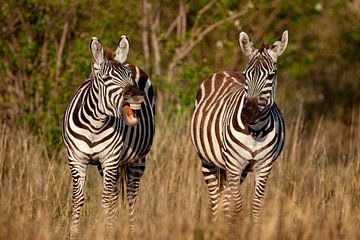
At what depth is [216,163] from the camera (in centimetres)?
849

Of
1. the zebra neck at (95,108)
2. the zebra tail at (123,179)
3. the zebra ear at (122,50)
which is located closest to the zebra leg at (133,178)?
the zebra tail at (123,179)

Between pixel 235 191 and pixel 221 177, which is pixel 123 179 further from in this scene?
pixel 235 191

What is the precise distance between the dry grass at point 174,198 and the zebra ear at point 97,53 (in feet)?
4.10

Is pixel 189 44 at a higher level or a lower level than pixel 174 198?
higher

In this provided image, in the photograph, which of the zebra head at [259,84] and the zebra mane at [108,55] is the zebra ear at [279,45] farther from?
the zebra mane at [108,55]

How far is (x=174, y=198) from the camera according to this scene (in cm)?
874

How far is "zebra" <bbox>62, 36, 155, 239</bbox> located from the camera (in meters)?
→ 7.50

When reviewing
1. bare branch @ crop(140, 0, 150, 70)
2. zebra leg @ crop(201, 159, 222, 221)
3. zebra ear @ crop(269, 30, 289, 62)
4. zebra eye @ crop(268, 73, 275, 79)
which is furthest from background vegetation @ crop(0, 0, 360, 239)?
zebra ear @ crop(269, 30, 289, 62)

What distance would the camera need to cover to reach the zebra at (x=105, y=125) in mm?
7496

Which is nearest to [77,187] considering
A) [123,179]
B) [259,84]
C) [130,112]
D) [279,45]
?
[130,112]

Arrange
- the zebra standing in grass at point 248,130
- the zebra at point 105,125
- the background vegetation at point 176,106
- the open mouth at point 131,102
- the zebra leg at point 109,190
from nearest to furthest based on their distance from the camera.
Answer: the background vegetation at point 176,106, the open mouth at point 131,102, the zebra at point 105,125, the zebra standing in grass at point 248,130, the zebra leg at point 109,190

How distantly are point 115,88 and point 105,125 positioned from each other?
18.6 inches

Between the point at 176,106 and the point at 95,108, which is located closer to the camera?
the point at 95,108

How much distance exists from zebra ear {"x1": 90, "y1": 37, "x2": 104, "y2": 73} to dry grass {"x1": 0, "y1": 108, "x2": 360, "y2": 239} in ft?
4.10
